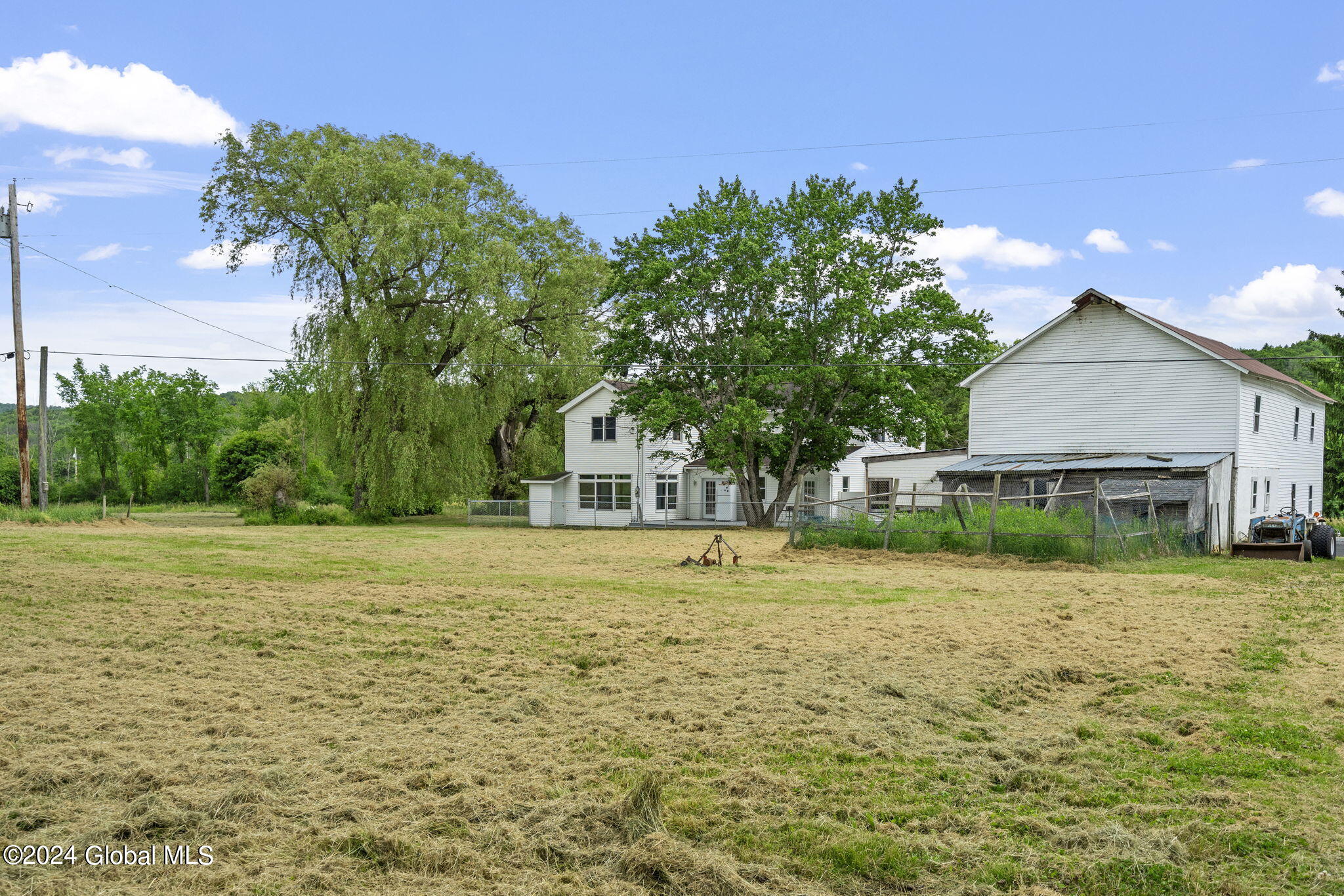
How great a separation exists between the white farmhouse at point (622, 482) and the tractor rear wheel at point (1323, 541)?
19.8 m

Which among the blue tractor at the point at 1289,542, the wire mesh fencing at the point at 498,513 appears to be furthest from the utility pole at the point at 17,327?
the blue tractor at the point at 1289,542

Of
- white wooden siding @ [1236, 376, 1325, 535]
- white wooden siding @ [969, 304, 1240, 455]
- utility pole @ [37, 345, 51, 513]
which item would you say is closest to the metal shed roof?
white wooden siding @ [969, 304, 1240, 455]

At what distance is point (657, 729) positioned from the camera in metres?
7.73

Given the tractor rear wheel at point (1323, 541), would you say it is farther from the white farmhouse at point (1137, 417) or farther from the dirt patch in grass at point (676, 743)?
the dirt patch in grass at point (676, 743)

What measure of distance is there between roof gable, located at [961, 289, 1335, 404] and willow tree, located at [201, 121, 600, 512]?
65.0 feet

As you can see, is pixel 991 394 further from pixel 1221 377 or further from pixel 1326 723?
pixel 1326 723

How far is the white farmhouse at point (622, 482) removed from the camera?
4203 cm

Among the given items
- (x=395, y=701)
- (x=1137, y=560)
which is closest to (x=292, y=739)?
(x=395, y=701)

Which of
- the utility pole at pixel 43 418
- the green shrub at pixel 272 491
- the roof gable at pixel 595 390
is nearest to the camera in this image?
the utility pole at pixel 43 418

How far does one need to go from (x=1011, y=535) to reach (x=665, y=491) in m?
22.7

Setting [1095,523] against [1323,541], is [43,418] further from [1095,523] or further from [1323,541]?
[1323,541]

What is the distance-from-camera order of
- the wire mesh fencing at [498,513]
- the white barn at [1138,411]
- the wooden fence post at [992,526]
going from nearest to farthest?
the wooden fence post at [992,526]
the white barn at [1138,411]
the wire mesh fencing at [498,513]

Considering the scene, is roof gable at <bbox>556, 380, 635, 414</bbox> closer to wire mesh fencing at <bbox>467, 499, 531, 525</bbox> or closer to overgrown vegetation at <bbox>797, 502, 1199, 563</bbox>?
wire mesh fencing at <bbox>467, 499, 531, 525</bbox>

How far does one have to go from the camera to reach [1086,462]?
27.8m
